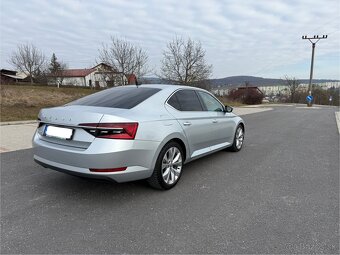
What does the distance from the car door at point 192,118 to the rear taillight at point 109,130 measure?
0.99 metres

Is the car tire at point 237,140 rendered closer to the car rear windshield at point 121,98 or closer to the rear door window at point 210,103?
the rear door window at point 210,103

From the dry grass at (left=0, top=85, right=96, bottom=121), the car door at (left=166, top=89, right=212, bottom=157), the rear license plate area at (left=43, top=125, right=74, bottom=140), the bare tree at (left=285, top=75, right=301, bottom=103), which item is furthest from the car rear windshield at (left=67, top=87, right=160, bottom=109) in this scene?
the bare tree at (left=285, top=75, right=301, bottom=103)

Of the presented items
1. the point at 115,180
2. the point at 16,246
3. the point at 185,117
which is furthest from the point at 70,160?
the point at 185,117

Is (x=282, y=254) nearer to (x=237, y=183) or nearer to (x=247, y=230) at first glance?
(x=247, y=230)

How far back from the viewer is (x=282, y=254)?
2.48 metres

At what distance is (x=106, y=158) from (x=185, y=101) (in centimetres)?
189

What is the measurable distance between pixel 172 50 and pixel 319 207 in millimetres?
25818

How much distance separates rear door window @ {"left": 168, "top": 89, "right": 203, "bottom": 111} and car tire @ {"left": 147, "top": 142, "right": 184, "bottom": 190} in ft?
2.14

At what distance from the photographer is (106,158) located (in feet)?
10.1

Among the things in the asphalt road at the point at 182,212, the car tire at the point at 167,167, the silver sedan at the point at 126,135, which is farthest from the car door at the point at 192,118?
the asphalt road at the point at 182,212

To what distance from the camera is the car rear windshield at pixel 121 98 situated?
145 inches

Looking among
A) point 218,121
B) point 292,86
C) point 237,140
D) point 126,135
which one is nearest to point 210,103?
point 218,121

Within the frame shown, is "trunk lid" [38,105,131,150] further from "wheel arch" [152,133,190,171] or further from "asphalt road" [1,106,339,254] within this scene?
"asphalt road" [1,106,339,254]

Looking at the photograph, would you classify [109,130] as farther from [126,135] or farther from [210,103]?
[210,103]
